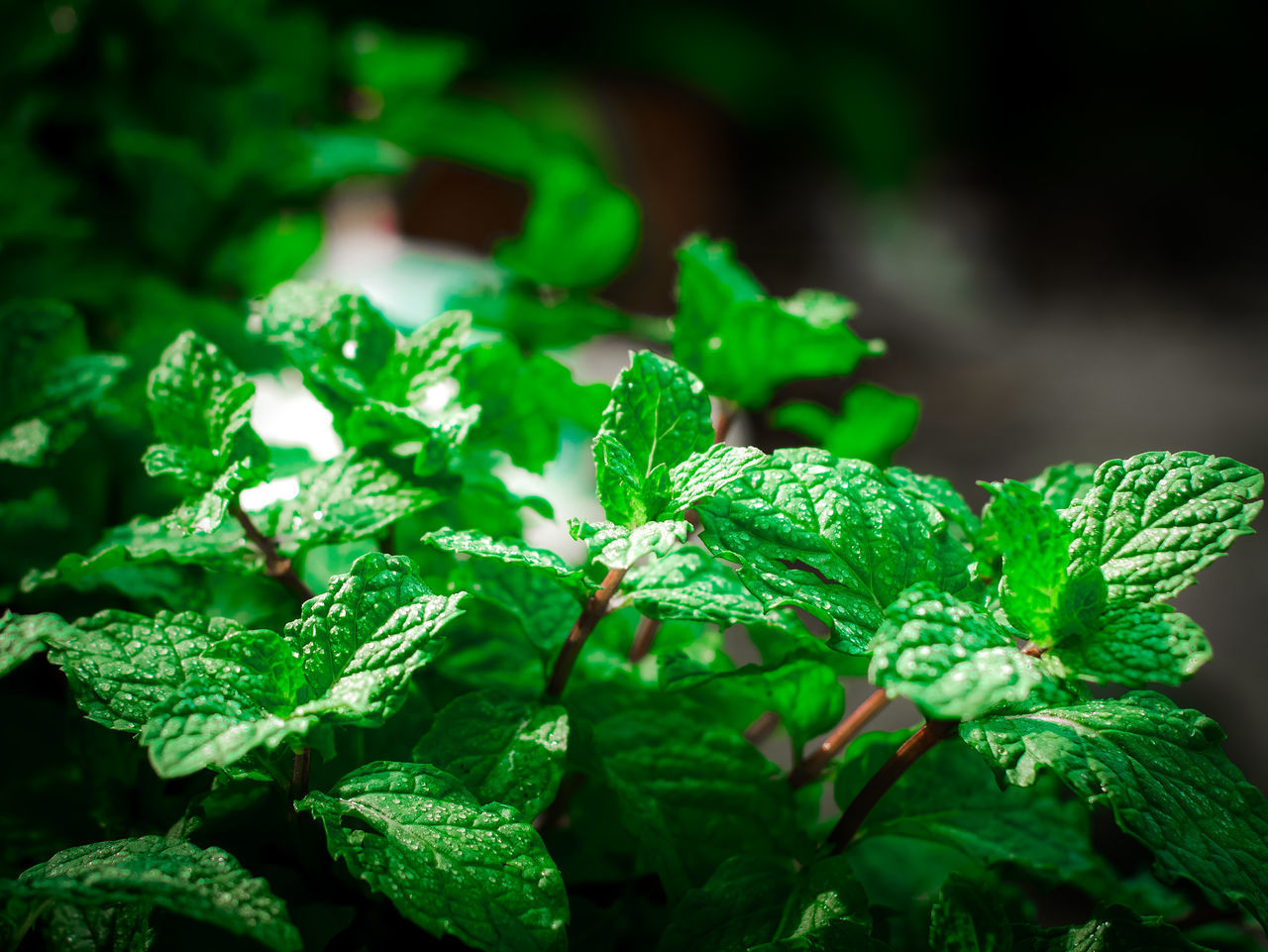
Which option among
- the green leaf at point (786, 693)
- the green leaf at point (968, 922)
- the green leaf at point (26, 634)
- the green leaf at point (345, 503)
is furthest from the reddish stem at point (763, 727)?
the green leaf at point (26, 634)

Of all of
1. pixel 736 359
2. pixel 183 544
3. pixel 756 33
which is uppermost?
pixel 756 33

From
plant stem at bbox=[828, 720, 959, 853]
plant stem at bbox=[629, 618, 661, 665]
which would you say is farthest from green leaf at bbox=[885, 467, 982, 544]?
plant stem at bbox=[629, 618, 661, 665]

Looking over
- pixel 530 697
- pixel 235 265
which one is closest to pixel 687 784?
pixel 530 697

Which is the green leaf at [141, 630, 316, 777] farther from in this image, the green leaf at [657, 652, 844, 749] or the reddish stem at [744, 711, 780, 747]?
the reddish stem at [744, 711, 780, 747]

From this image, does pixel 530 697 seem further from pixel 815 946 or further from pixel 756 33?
pixel 756 33

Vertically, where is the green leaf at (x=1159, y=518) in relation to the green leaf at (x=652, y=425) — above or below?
below

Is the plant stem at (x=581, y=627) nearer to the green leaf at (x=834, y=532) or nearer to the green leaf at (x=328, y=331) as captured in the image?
the green leaf at (x=834, y=532)
